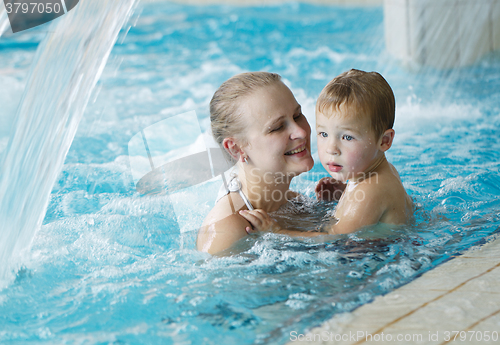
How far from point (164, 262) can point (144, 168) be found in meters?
0.75

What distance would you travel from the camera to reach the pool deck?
1948 mm

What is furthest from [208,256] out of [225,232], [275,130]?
[275,130]

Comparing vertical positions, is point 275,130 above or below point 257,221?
above

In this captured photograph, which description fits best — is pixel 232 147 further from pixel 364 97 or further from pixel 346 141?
pixel 364 97

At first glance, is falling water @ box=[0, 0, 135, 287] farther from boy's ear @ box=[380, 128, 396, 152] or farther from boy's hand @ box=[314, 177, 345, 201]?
boy's ear @ box=[380, 128, 396, 152]

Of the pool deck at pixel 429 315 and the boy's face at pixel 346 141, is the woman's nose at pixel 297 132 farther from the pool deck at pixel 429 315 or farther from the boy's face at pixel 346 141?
the pool deck at pixel 429 315

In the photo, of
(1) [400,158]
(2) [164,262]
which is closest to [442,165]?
(1) [400,158]

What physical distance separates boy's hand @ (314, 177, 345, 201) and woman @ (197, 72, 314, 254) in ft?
2.13

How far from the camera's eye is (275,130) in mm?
2947

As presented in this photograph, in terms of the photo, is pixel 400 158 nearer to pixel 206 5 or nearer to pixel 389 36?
pixel 389 36

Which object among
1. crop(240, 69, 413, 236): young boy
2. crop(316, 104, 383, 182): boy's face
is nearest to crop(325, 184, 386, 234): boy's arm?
crop(240, 69, 413, 236): young boy

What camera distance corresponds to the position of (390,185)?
2967mm

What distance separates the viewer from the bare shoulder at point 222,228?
2941 millimetres

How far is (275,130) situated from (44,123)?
1420 mm
